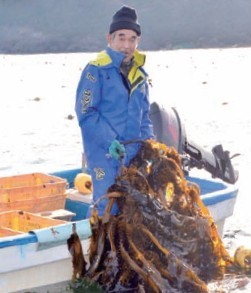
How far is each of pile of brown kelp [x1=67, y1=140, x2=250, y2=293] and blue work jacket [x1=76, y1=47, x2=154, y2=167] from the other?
292mm

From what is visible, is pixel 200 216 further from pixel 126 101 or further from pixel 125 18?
pixel 125 18

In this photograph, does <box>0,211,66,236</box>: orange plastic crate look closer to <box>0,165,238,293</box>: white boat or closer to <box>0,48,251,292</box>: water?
<box>0,165,238,293</box>: white boat

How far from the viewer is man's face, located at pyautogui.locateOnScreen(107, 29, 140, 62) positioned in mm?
6004

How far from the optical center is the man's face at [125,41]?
600 cm

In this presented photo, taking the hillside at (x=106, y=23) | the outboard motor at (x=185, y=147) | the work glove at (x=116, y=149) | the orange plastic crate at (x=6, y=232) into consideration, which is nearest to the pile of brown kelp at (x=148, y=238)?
the work glove at (x=116, y=149)

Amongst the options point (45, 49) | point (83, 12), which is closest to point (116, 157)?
point (45, 49)

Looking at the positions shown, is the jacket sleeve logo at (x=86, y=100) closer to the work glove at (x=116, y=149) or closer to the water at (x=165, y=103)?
the work glove at (x=116, y=149)

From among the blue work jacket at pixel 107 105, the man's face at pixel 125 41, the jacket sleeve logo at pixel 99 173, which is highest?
the man's face at pixel 125 41

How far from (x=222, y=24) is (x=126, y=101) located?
83171 millimetres

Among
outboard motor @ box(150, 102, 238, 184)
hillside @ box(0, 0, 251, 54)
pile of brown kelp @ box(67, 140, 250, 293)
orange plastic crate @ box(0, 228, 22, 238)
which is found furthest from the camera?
hillside @ box(0, 0, 251, 54)

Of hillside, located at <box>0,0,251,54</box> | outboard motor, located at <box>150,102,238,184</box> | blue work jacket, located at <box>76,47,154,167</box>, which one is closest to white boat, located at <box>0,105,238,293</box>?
outboard motor, located at <box>150,102,238,184</box>

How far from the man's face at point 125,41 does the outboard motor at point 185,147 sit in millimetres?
1410

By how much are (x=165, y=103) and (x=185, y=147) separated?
57 cm

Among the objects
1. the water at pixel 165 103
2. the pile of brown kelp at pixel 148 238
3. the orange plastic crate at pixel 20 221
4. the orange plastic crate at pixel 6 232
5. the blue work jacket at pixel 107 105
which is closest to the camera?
the pile of brown kelp at pixel 148 238
